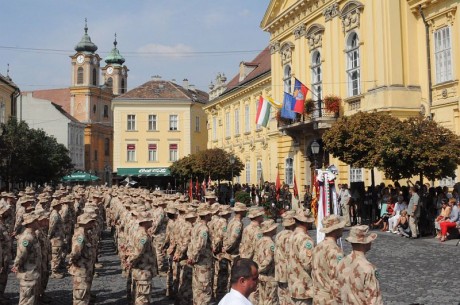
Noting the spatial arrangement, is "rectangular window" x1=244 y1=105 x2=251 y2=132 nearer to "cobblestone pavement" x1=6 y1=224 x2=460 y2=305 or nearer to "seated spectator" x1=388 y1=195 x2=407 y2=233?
"seated spectator" x1=388 y1=195 x2=407 y2=233

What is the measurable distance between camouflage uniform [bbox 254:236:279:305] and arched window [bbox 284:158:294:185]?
82.3ft

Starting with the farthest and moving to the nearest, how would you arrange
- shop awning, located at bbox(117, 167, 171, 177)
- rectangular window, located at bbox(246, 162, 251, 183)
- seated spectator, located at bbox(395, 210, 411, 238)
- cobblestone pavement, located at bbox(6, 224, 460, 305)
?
shop awning, located at bbox(117, 167, 171, 177)
rectangular window, located at bbox(246, 162, 251, 183)
seated spectator, located at bbox(395, 210, 411, 238)
cobblestone pavement, located at bbox(6, 224, 460, 305)

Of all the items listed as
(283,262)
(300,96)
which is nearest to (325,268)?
(283,262)

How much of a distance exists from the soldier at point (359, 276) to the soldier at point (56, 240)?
31.3ft

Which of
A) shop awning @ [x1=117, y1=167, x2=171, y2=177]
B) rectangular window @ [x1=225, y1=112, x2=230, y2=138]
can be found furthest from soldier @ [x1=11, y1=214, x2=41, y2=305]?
shop awning @ [x1=117, y1=167, x2=171, y2=177]

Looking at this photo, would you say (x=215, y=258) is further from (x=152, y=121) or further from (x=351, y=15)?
(x=152, y=121)

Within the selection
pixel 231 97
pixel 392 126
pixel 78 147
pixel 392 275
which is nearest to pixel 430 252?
pixel 392 275

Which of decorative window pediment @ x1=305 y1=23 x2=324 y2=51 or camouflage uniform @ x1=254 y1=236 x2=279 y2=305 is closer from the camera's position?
camouflage uniform @ x1=254 y1=236 x2=279 y2=305

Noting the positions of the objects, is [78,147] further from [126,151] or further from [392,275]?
[392,275]

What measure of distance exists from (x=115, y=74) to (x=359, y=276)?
366 feet

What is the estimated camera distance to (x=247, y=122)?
45.0m

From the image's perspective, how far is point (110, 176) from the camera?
6450 centimetres

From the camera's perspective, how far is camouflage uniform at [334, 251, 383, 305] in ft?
18.6

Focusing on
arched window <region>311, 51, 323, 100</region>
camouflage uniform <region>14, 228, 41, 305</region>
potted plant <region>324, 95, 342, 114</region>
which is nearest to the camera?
camouflage uniform <region>14, 228, 41, 305</region>
